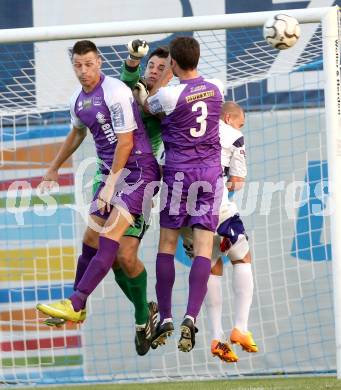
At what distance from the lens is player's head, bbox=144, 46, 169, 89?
7.91 metres

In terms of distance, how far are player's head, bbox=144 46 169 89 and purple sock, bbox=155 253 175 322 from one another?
1.25m

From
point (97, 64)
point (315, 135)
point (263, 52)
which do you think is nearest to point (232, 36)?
point (263, 52)

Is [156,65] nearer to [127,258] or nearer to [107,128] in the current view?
[107,128]

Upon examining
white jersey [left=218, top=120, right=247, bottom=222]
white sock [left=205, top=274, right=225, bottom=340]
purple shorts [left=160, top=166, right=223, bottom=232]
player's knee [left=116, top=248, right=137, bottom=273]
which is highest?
white jersey [left=218, top=120, right=247, bottom=222]

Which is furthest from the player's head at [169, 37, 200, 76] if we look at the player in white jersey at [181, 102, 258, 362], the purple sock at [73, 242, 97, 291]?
the purple sock at [73, 242, 97, 291]

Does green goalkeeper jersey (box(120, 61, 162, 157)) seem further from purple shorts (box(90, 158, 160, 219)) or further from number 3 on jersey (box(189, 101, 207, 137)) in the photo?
number 3 on jersey (box(189, 101, 207, 137))

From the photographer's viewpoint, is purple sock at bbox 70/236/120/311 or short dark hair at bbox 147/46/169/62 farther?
short dark hair at bbox 147/46/169/62

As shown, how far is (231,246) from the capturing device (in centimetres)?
804

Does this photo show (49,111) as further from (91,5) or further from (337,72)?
(337,72)

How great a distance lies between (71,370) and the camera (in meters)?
10.5

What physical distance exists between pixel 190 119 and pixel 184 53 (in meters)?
0.44

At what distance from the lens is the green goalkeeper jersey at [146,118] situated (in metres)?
7.80

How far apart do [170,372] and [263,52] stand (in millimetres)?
3060

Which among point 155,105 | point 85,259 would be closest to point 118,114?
point 155,105
